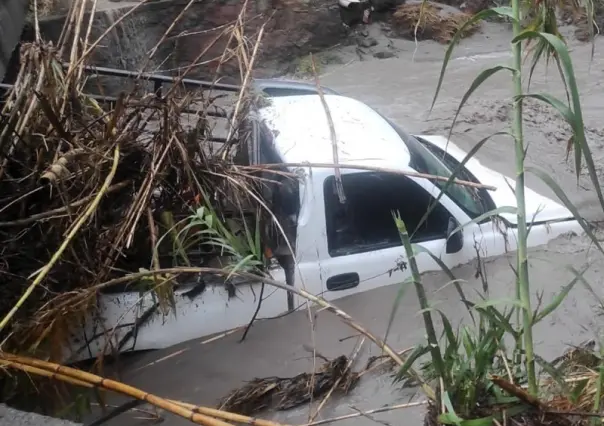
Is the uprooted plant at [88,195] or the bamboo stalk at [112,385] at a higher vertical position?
the uprooted plant at [88,195]

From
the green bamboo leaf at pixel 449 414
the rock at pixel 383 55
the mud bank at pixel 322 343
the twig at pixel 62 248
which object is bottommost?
the mud bank at pixel 322 343

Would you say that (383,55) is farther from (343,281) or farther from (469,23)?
(469,23)

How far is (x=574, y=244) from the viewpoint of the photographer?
4.77 m

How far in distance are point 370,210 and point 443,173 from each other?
596mm

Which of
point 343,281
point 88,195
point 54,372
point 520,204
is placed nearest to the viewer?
point 520,204

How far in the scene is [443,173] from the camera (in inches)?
179

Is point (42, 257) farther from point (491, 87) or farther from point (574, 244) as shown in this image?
point (491, 87)

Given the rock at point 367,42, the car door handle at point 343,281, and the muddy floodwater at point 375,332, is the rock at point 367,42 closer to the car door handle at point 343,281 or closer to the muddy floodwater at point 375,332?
the muddy floodwater at point 375,332

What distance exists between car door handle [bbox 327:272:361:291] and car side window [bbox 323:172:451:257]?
5.2 inches

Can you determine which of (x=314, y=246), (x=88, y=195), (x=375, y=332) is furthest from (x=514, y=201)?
(x=88, y=195)

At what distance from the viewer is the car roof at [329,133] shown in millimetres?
4234

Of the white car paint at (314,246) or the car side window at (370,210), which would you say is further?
the car side window at (370,210)

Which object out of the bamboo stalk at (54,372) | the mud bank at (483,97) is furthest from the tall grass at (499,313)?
the mud bank at (483,97)

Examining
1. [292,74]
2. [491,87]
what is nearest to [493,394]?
[491,87]
